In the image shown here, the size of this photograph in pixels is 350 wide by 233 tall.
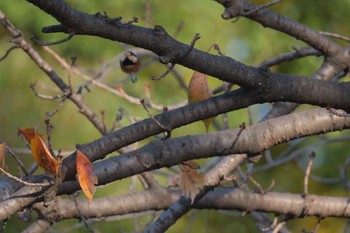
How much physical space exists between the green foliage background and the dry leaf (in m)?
3.33

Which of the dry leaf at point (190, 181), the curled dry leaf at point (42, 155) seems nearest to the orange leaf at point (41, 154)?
the curled dry leaf at point (42, 155)

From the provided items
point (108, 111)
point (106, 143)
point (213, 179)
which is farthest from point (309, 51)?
point (108, 111)

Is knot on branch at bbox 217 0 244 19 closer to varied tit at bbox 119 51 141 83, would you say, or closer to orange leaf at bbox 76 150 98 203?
varied tit at bbox 119 51 141 83

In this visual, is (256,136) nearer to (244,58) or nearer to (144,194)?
(144,194)

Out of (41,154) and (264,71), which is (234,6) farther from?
(41,154)

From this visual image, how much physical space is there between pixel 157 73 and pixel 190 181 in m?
4.09

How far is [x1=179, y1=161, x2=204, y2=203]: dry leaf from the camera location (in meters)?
3.23

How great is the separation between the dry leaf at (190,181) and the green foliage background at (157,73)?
131 inches

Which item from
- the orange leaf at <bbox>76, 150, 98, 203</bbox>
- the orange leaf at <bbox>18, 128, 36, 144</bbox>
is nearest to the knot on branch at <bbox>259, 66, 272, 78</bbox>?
the orange leaf at <bbox>76, 150, 98, 203</bbox>

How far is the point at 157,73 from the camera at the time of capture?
729cm

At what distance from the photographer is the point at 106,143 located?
2492 millimetres

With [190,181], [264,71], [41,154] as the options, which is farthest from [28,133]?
[190,181]

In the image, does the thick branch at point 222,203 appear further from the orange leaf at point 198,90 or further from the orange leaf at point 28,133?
the orange leaf at point 28,133

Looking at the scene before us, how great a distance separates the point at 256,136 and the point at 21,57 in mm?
4396
